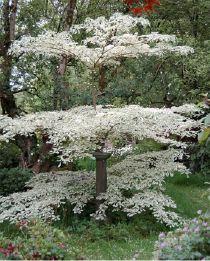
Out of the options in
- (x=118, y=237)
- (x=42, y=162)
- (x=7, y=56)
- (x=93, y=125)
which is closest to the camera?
(x=93, y=125)

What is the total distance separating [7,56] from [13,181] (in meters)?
2.27

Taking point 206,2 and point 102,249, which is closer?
point 102,249

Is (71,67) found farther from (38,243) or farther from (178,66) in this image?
(38,243)

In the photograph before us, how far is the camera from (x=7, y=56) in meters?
7.80

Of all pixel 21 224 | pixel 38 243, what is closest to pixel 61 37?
pixel 21 224

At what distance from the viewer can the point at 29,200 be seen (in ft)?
19.8

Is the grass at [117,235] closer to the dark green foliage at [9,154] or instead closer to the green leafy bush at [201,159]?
the green leafy bush at [201,159]

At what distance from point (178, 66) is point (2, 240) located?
637 cm

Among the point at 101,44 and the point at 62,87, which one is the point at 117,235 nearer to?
the point at 101,44

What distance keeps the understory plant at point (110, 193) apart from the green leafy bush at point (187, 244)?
1874 mm

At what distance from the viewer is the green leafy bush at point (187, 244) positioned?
311 centimetres

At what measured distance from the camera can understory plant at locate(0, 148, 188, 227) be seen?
557 centimetres

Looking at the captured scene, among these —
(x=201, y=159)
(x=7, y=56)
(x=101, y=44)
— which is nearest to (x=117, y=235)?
(x=101, y=44)

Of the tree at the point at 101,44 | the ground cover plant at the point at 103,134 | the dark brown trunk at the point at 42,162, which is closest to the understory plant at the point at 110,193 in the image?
the ground cover plant at the point at 103,134
